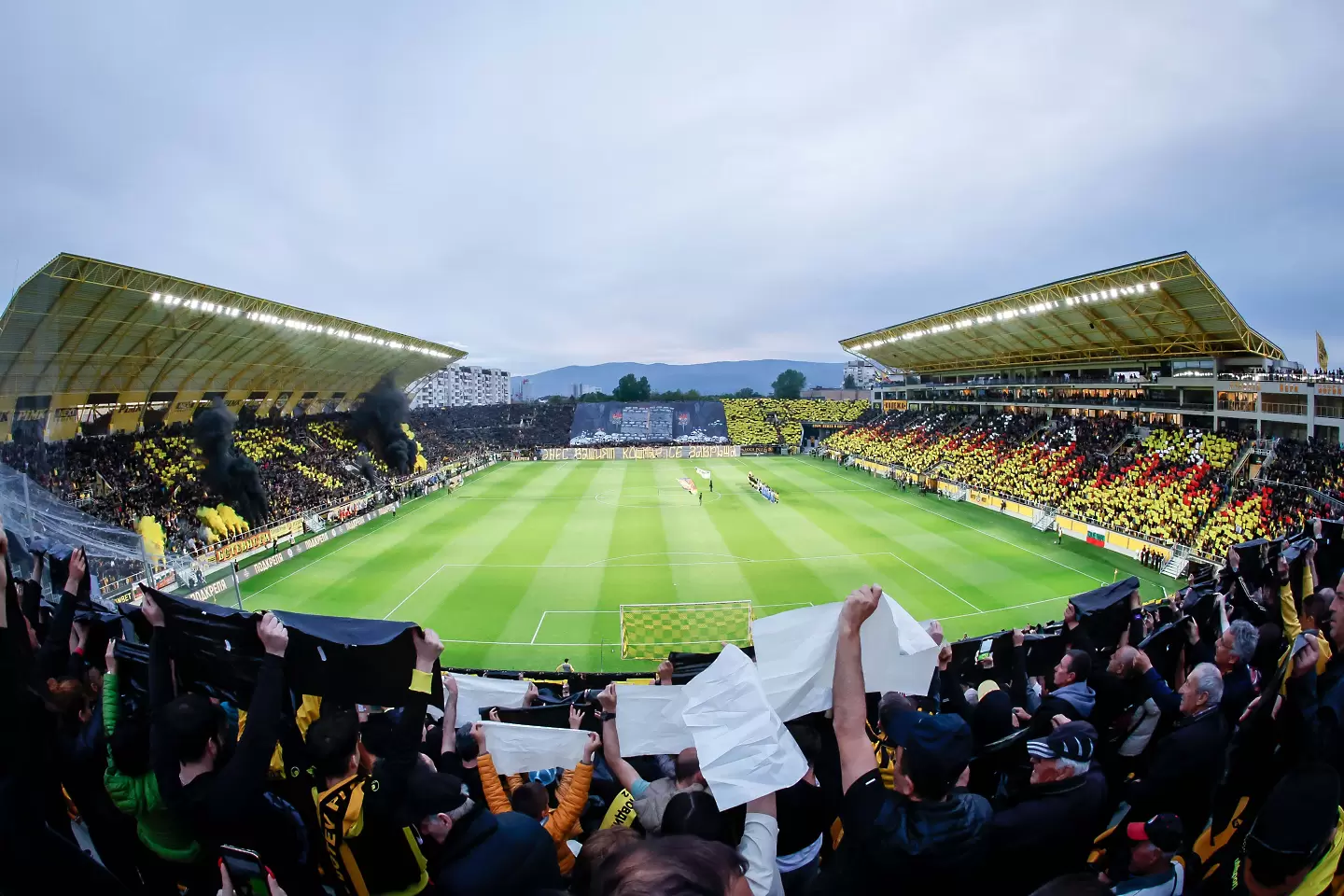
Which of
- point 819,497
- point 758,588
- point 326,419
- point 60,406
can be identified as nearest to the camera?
point 758,588

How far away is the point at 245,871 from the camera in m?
3.12

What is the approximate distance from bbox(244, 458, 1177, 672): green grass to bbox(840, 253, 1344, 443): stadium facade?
12.3 metres

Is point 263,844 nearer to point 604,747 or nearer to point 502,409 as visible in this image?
point 604,747

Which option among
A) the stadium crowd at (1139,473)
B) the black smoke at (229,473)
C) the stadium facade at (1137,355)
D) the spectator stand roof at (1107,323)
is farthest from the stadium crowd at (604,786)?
the stadium facade at (1137,355)

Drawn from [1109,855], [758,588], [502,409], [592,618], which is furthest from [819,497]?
[502,409]

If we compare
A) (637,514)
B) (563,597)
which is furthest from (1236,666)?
(637,514)

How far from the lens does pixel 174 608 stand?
4160mm

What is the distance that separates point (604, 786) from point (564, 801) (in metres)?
1.28

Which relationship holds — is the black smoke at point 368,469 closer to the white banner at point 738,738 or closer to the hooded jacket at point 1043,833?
the white banner at point 738,738

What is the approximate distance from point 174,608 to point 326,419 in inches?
2087

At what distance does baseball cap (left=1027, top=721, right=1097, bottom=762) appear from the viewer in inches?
110

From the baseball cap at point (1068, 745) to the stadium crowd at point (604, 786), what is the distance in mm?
14

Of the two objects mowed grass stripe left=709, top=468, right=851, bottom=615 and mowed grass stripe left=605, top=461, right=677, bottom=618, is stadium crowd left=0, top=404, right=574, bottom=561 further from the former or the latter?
mowed grass stripe left=709, top=468, right=851, bottom=615

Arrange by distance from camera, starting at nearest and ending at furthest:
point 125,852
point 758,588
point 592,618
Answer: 1. point 125,852
2. point 592,618
3. point 758,588
